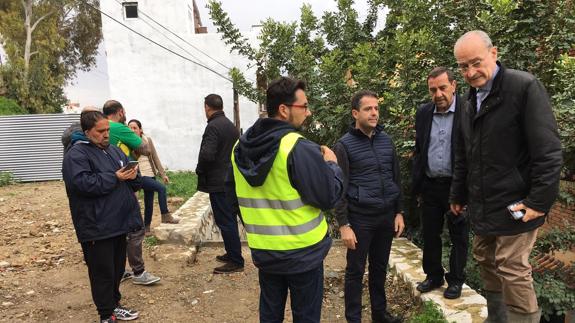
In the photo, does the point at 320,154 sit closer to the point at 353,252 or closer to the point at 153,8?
the point at 353,252

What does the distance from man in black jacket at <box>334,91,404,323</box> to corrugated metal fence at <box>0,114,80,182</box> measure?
12.1 meters

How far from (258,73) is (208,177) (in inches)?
110

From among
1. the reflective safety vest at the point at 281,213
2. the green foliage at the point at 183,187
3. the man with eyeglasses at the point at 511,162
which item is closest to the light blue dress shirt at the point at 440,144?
the man with eyeglasses at the point at 511,162

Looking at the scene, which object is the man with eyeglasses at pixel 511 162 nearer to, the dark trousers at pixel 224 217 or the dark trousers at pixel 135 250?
the dark trousers at pixel 224 217

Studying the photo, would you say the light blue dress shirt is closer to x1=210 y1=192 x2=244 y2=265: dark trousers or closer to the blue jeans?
x1=210 y1=192 x2=244 y2=265: dark trousers

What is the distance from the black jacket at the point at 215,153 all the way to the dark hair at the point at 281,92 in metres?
2.25

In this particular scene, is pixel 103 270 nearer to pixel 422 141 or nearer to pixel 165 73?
pixel 422 141

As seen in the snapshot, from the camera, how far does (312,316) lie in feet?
7.78

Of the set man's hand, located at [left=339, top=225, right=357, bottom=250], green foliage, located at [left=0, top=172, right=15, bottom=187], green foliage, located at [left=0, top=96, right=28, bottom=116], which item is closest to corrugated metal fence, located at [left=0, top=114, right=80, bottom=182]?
green foliage, located at [left=0, top=172, right=15, bottom=187]

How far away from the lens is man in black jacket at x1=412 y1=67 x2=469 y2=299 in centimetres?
315

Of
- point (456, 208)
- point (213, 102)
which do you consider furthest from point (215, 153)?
point (456, 208)

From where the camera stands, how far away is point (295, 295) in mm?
2371

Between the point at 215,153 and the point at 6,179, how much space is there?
10801 millimetres

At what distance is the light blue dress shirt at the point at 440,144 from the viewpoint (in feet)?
10.4
